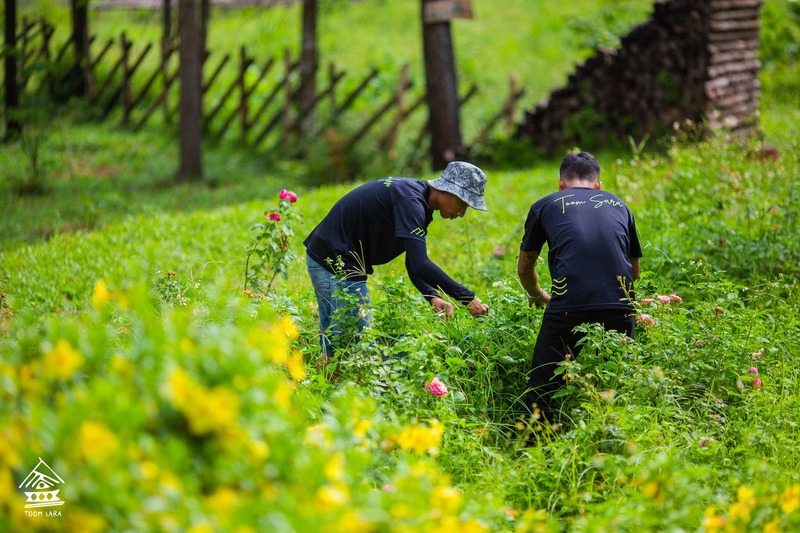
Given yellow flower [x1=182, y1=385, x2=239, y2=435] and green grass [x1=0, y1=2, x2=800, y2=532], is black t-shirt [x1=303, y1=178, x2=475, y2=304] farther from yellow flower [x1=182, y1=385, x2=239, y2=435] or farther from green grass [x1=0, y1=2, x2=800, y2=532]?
yellow flower [x1=182, y1=385, x2=239, y2=435]

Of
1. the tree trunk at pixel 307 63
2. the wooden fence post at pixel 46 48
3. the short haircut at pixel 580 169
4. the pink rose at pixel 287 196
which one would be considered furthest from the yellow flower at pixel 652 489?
the wooden fence post at pixel 46 48

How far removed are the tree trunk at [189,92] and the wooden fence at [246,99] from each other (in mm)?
2000

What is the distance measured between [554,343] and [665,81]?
306 inches

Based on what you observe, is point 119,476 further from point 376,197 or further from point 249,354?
point 376,197

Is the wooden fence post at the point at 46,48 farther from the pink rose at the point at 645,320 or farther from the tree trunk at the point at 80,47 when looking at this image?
the pink rose at the point at 645,320

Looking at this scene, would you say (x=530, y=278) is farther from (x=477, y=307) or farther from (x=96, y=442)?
(x=96, y=442)

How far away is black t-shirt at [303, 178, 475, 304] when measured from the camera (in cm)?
409

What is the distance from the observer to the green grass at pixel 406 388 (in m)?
1.83

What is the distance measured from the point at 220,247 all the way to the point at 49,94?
12323 mm

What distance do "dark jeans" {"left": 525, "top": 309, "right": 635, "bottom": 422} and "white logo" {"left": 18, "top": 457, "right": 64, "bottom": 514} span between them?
236cm

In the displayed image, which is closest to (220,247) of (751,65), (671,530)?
(671,530)

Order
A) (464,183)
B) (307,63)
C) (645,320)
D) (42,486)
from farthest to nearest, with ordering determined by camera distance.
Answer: (307,63), (464,183), (645,320), (42,486)

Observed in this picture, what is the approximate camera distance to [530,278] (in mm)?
4324

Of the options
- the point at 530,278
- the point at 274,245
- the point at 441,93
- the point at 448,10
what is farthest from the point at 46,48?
the point at 530,278
